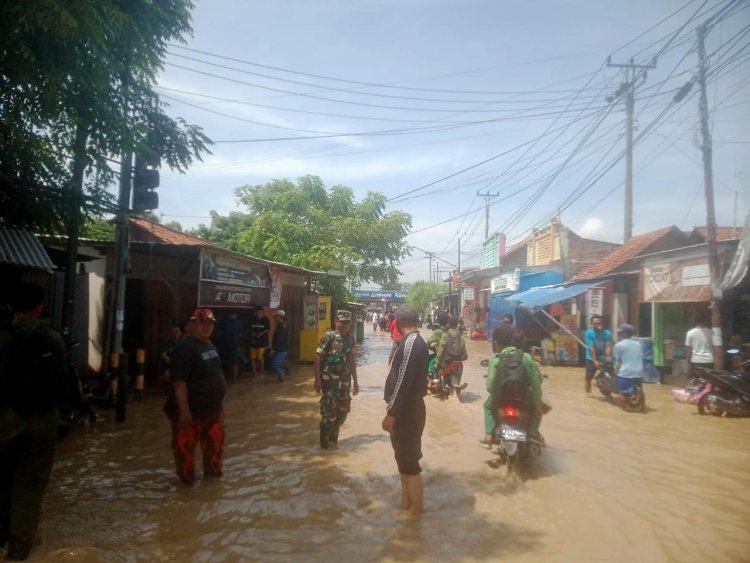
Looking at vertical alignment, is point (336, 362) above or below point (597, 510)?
above

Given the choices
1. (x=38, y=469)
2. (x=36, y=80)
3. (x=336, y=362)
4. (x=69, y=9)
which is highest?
(x=69, y=9)

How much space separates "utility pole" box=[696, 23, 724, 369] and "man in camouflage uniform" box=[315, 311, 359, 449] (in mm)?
8169

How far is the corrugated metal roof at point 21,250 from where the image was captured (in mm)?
7095

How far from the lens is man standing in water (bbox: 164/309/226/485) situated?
503 cm

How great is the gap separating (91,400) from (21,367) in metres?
5.69

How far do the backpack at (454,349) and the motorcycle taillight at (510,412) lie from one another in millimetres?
4839

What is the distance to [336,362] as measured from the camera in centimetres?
668

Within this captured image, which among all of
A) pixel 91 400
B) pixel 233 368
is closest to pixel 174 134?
pixel 91 400

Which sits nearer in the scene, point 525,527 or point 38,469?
point 38,469

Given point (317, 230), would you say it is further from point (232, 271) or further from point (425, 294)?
point (425, 294)

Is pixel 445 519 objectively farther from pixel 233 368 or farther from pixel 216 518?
pixel 233 368

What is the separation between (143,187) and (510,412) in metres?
6.63

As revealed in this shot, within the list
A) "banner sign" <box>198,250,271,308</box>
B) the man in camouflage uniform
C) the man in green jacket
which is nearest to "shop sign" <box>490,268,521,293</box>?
"banner sign" <box>198,250,271,308</box>

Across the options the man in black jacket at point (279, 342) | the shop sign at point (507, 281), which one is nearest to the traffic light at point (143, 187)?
the man in black jacket at point (279, 342)
